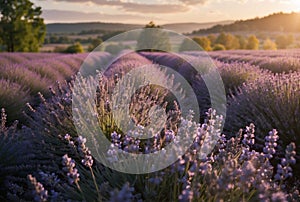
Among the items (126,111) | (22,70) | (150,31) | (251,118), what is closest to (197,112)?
(251,118)

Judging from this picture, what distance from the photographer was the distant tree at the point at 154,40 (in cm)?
4228

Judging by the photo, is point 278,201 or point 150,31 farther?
point 150,31

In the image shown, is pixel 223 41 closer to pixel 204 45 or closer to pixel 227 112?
pixel 204 45

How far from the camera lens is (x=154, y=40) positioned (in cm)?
4278

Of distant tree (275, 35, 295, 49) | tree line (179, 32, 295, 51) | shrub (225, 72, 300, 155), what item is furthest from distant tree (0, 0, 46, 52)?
distant tree (275, 35, 295, 49)

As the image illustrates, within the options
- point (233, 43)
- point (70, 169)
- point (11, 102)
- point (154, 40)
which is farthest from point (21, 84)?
point (233, 43)

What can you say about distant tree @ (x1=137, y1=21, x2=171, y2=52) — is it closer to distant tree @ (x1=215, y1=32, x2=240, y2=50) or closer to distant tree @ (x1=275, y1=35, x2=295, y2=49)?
distant tree @ (x1=215, y1=32, x2=240, y2=50)

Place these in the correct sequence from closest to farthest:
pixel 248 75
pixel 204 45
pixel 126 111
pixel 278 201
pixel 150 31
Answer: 1. pixel 278 201
2. pixel 126 111
3. pixel 248 75
4. pixel 150 31
5. pixel 204 45

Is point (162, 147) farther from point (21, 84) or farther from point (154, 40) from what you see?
point (154, 40)

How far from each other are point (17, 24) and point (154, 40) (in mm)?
18677

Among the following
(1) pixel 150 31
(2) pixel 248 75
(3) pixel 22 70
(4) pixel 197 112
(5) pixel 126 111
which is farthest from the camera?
(1) pixel 150 31

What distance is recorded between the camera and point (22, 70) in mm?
7035

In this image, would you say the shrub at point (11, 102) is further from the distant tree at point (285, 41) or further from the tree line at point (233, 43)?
the distant tree at point (285, 41)

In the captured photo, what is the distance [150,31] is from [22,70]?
123 feet
